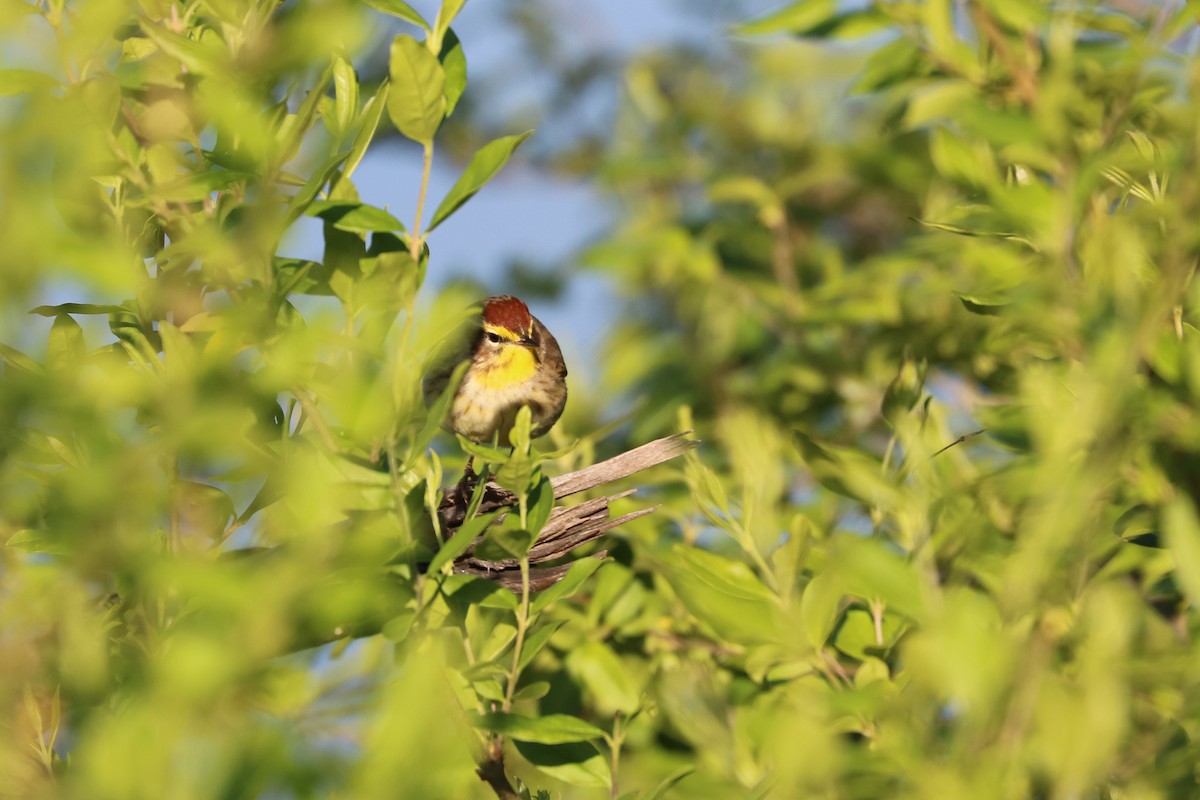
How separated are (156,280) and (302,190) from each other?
0.97ft

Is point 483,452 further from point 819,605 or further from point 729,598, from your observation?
point 819,605

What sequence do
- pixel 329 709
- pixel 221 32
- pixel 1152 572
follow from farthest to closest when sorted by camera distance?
pixel 1152 572, pixel 221 32, pixel 329 709

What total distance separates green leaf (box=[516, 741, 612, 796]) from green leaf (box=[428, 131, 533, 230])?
1.11m

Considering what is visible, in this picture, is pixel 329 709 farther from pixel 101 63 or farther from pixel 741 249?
pixel 741 249

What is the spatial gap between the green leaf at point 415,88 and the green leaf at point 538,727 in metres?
1.05

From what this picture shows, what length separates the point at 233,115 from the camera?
1.52 meters

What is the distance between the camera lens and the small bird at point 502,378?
5617 mm

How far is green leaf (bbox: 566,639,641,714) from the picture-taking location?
3.34 meters

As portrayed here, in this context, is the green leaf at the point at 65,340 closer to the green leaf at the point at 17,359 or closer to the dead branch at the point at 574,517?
the green leaf at the point at 17,359

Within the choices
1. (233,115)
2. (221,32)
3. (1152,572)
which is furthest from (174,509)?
(1152,572)

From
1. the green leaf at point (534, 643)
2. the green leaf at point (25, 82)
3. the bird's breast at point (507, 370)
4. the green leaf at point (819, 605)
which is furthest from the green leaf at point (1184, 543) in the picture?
the bird's breast at point (507, 370)

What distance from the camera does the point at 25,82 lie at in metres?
2.06

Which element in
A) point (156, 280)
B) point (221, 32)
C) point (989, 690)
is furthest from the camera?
point (221, 32)

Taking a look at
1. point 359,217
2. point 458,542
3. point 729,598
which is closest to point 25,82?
point 359,217
